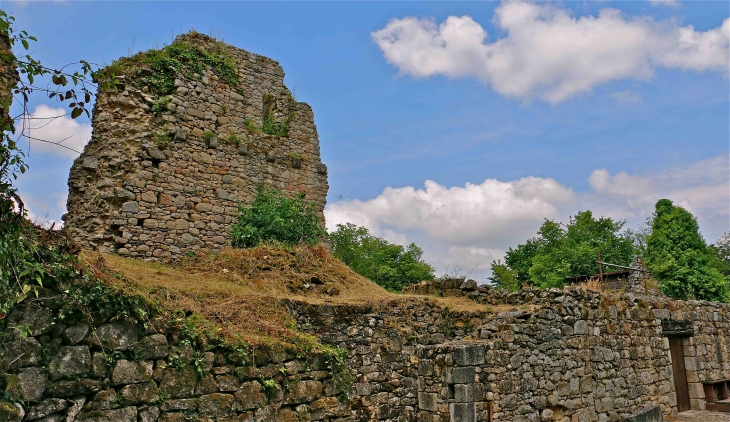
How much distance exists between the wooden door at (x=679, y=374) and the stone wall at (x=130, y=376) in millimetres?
→ 9729

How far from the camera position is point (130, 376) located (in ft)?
17.4

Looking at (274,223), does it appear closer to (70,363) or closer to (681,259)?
(70,363)

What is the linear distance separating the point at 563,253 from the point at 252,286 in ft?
106

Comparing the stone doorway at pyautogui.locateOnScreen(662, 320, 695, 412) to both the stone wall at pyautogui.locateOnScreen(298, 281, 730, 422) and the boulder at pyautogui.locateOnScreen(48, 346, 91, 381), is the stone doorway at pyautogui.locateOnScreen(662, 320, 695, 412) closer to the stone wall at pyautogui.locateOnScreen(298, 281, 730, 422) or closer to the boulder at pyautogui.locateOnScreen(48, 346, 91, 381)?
the stone wall at pyautogui.locateOnScreen(298, 281, 730, 422)

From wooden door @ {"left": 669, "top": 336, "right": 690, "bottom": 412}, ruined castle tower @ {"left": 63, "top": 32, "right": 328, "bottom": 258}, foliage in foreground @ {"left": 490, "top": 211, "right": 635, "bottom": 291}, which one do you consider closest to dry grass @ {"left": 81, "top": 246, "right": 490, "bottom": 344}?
ruined castle tower @ {"left": 63, "top": 32, "right": 328, "bottom": 258}

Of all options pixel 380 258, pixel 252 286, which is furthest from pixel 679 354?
pixel 380 258

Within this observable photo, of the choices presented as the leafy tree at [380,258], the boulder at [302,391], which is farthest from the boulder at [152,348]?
the leafy tree at [380,258]

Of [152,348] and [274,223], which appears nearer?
[152,348]

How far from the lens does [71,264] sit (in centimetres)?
517

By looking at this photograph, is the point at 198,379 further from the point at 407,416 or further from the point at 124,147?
the point at 124,147

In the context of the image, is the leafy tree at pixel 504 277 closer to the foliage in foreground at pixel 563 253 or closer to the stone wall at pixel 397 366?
the foliage in foreground at pixel 563 253

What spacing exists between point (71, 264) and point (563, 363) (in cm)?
749

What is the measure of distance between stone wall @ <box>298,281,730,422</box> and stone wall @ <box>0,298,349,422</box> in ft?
6.69

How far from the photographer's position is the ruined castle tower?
11906mm
